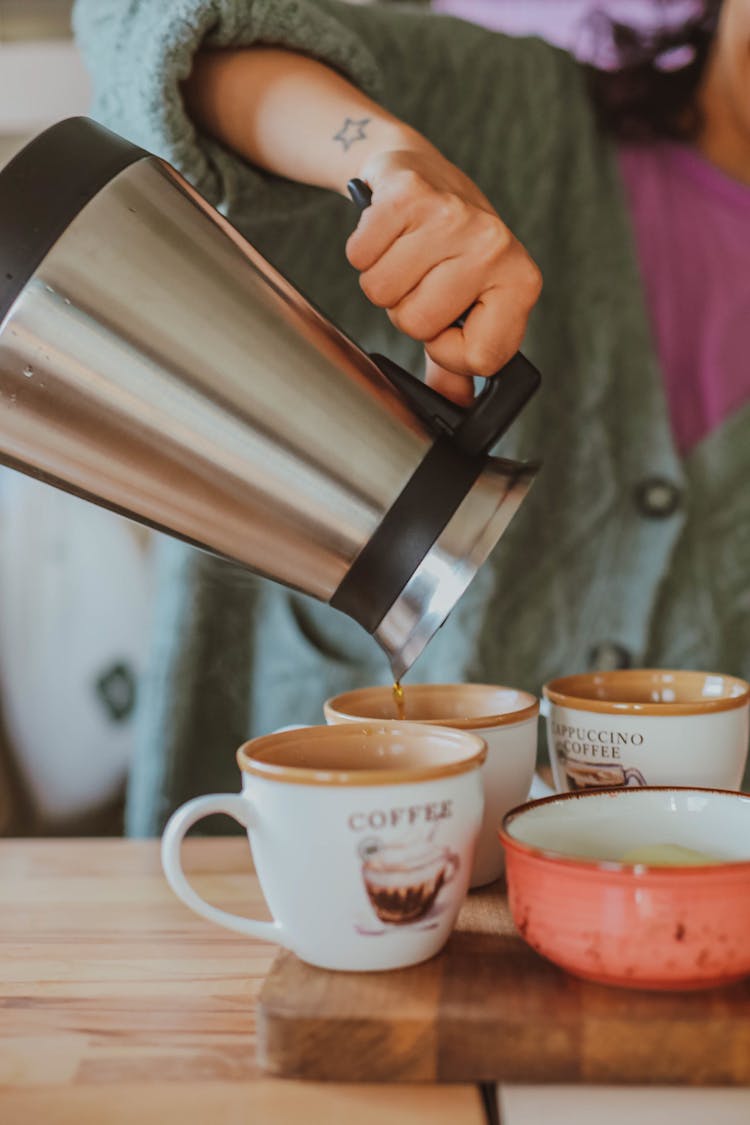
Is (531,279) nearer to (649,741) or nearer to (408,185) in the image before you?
(408,185)

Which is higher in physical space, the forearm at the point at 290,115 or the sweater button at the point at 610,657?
the forearm at the point at 290,115

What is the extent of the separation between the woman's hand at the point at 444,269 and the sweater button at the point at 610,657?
491mm

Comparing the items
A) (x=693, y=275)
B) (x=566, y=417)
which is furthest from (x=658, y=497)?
(x=693, y=275)

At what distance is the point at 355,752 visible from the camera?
1.60 ft

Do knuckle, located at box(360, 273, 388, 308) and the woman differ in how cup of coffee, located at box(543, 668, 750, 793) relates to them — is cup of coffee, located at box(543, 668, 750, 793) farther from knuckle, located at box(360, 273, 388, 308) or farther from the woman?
the woman

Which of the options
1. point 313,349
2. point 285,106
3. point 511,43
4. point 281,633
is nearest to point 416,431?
point 313,349

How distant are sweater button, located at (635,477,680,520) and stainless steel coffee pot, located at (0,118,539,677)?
1.48 ft

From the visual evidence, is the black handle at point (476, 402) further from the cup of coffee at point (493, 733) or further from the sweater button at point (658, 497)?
the sweater button at point (658, 497)

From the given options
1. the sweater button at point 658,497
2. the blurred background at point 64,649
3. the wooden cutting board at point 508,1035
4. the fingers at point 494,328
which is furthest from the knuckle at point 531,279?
the blurred background at point 64,649

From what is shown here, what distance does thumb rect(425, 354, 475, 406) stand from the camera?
22.3 inches

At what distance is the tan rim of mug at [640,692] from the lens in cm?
54

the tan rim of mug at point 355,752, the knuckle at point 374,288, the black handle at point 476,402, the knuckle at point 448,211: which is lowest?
the tan rim of mug at point 355,752

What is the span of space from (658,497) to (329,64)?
1.54 ft

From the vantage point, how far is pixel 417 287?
1.73 ft
